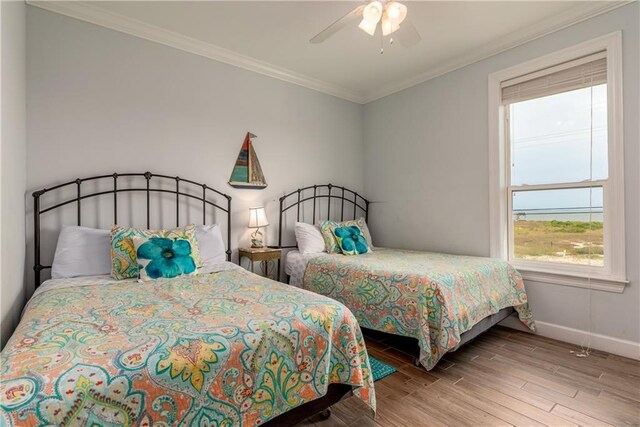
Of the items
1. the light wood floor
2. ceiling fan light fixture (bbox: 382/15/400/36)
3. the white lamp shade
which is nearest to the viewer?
the light wood floor

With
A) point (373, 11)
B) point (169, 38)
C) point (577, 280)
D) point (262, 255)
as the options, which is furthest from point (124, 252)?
point (577, 280)

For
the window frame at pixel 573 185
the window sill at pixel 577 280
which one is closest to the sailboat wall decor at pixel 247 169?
the window frame at pixel 573 185

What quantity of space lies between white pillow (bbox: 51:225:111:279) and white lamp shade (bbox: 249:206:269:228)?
47.2 inches

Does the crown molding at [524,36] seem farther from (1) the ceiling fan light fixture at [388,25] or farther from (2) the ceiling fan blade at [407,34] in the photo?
(1) the ceiling fan light fixture at [388,25]

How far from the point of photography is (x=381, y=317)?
2.36 meters

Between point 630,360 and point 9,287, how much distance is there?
3924mm

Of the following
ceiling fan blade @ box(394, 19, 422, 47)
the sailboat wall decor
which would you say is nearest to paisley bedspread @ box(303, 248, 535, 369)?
the sailboat wall decor

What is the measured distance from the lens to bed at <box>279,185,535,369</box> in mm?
2098

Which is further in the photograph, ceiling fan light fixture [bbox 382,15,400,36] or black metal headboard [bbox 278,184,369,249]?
black metal headboard [bbox 278,184,369,249]

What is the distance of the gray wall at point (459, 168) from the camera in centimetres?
230

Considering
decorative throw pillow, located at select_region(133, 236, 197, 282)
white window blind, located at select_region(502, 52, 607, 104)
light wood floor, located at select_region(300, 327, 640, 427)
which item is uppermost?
A: white window blind, located at select_region(502, 52, 607, 104)

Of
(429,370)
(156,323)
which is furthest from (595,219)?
(156,323)

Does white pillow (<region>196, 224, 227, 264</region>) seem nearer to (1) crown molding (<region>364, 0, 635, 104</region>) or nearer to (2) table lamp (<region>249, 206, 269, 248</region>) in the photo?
(2) table lamp (<region>249, 206, 269, 248</region>)

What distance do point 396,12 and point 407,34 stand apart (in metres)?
0.24
